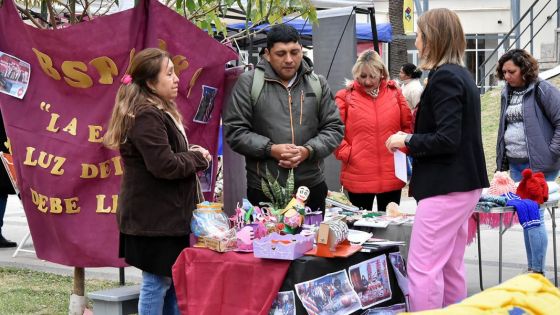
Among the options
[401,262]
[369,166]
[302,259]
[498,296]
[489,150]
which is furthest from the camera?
[489,150]

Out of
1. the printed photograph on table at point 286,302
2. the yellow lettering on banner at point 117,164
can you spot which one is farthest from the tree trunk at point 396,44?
the printed photograph on table at point 286,302

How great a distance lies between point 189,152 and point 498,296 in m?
2.47

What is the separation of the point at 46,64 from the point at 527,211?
132 inches

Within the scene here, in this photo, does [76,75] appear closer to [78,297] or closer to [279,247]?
[78,297]

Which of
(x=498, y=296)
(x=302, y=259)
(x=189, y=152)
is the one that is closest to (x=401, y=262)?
(x=302, y=259)

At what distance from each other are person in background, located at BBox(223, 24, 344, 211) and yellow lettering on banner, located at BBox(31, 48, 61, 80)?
1.00 m

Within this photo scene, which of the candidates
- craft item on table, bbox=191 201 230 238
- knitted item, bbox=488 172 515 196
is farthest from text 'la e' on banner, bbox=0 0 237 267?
knitted item, bbox=488 172 515 196

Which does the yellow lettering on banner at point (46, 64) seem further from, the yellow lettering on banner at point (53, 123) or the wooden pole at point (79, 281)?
the wooden pole at point (79, 281)

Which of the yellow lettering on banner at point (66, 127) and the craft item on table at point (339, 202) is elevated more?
the yellow lettering on banner at point (66, 127)

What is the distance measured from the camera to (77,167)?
536 centimetres

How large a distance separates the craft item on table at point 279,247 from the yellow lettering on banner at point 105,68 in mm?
1514

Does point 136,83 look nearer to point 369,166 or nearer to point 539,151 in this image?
point 369,166

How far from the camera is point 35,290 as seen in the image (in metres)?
7.06

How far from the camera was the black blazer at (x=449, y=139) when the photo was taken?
15.2ft
